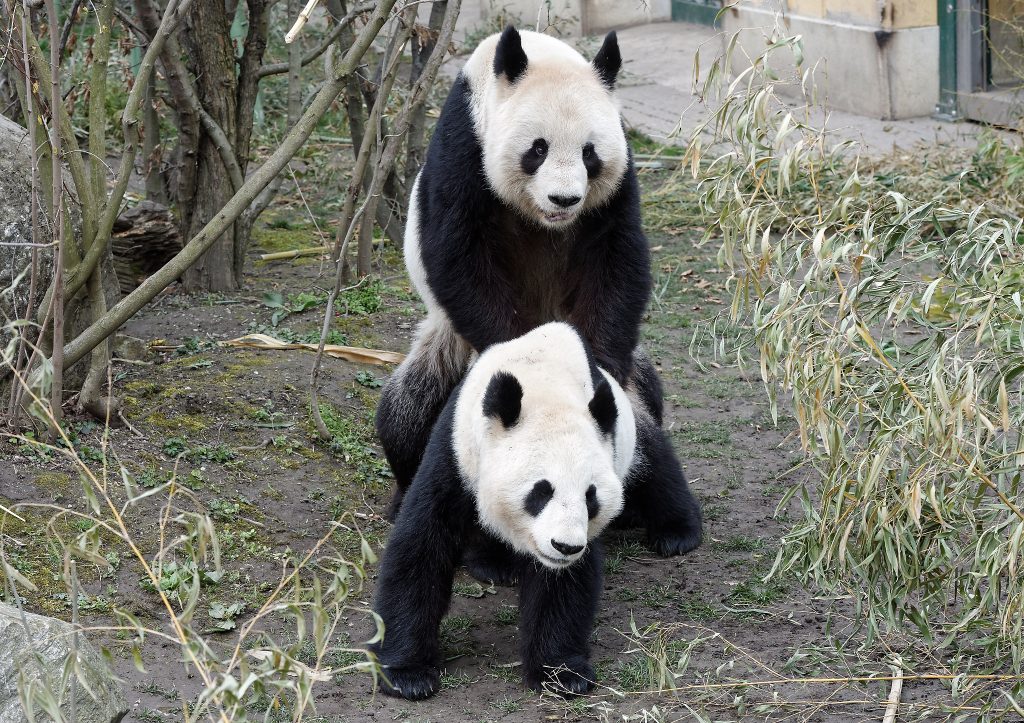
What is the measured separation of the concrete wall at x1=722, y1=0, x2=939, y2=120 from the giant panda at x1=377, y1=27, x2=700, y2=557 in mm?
6341

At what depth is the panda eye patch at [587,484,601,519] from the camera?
3586 millimetres

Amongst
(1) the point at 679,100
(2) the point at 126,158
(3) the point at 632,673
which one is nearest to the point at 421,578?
(3) the point at 632,673

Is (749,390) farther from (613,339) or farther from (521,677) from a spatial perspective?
(521,677)

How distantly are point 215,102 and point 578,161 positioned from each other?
313 centimetres

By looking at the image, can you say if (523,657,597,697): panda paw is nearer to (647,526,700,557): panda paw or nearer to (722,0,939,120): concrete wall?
(647,526,700,557): panda paw

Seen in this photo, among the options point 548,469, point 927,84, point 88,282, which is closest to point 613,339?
point 548,469

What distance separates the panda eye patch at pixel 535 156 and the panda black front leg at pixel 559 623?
136cm

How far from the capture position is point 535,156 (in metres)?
4.19

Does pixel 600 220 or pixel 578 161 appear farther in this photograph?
pixel 600 220

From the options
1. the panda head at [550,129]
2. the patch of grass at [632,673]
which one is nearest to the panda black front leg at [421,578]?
the patch of grass at [632,673]

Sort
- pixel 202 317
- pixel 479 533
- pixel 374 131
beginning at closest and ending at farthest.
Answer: pixel 479 533 → pixel 374 131 → pixel 202 317

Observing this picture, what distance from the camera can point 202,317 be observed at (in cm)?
641

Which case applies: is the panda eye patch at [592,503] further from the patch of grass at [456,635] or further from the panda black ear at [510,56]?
the panda black ear at [510,56]

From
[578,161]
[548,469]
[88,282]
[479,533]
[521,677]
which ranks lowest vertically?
[521,677]
